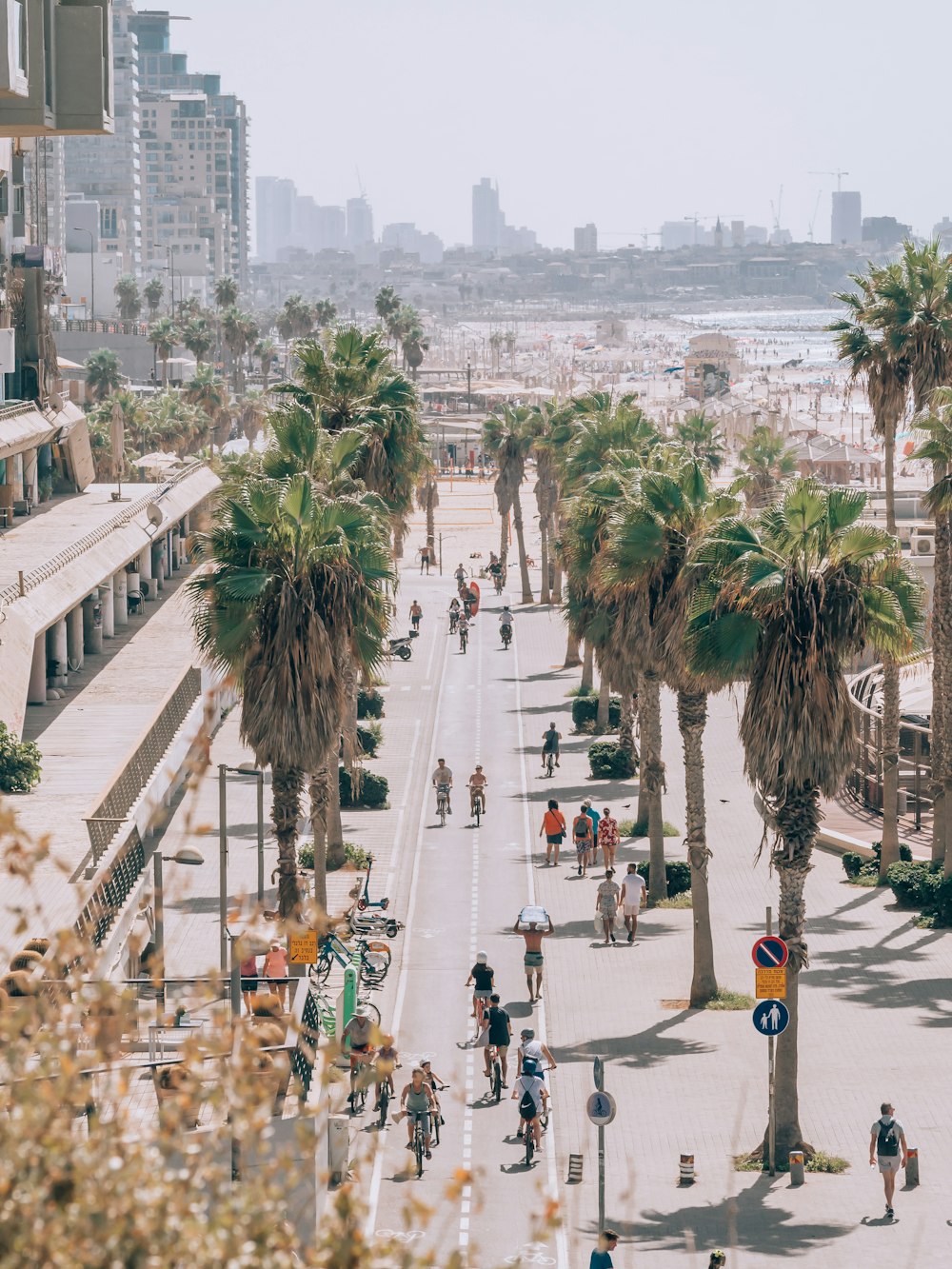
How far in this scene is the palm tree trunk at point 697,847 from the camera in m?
29.1

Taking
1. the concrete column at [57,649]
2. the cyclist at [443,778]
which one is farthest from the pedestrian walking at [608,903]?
the concrete column at [57,649]

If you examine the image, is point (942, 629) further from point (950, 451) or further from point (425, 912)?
point (425, 912)

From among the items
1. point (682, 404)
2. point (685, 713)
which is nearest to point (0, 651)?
point (685, 713)

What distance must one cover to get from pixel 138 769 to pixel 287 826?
8.93m

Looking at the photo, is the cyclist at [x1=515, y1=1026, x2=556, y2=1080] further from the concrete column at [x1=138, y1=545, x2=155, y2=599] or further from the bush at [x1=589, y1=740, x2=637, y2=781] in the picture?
the concrete column at [x1=138, y1=545, x2=155, y2=599]

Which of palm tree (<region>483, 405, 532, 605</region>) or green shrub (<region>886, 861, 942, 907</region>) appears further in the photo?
palm tree (<region>483, 405, 532, 605</region>)

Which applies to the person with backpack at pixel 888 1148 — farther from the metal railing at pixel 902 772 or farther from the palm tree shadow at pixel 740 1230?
the metal railing at pixel 902 772

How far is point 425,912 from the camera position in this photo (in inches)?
1374

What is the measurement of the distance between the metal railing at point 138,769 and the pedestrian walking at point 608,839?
7.99 metres

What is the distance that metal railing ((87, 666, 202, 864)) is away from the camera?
30281 millimetres

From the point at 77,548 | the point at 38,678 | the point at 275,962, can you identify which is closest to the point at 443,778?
the point at 38,678

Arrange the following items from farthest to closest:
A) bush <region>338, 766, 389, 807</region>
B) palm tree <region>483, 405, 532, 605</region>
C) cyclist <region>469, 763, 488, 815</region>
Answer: palm tree <region>483, 405, 532, 605</region>, bush <region>338, 766, 389, 807</region>, cyclist <region>469, 763, 488, 815</region>

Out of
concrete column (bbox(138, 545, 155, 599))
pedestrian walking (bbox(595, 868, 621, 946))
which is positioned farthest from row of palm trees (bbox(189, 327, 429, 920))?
concrete column (bbox(138, 545, 155, 599))

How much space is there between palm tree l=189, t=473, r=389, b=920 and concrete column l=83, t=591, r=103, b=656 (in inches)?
1003
